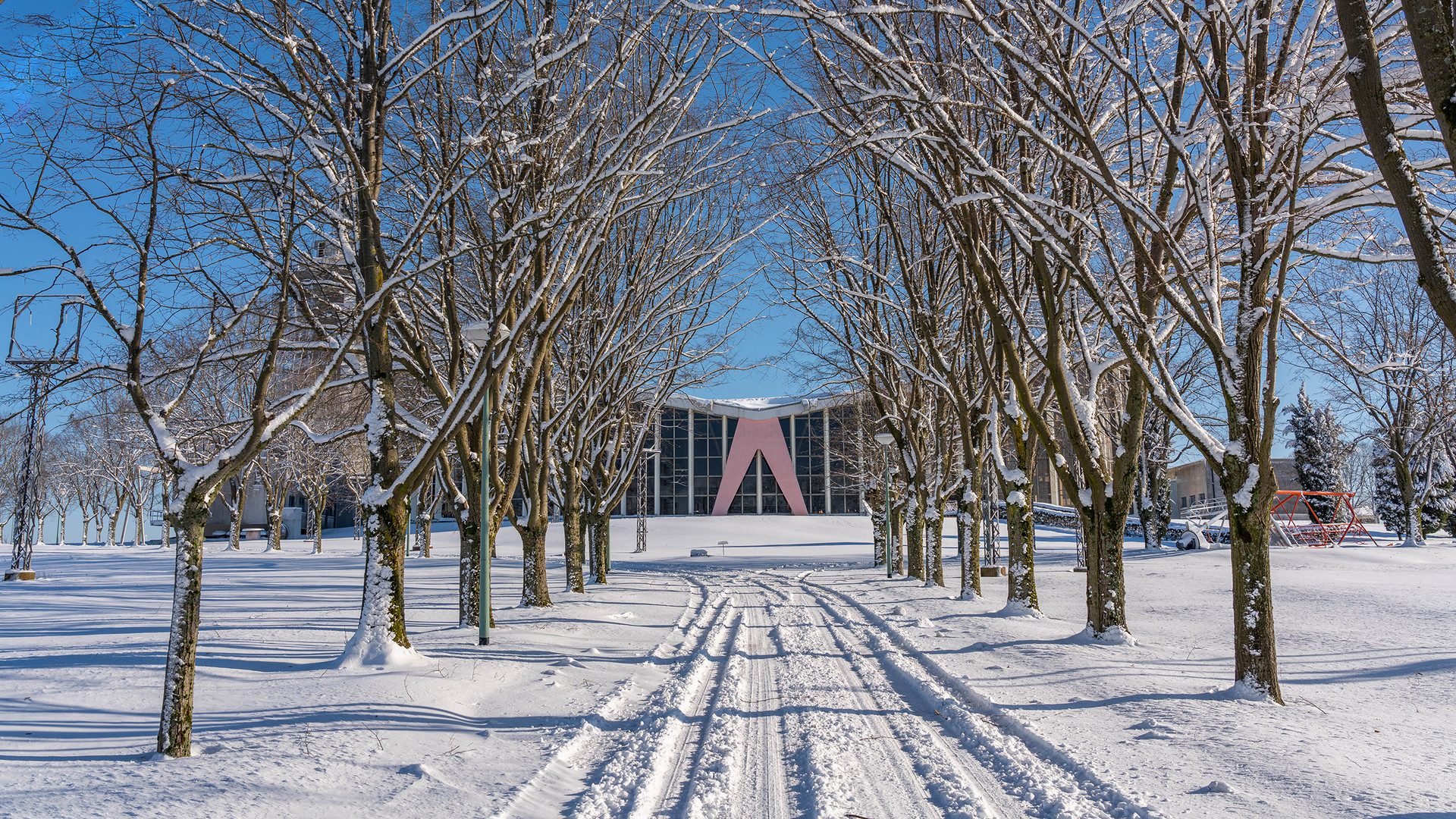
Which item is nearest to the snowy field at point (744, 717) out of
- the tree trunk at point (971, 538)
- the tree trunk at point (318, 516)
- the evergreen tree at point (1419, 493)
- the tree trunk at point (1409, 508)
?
the tree trunk at point (971, 538)

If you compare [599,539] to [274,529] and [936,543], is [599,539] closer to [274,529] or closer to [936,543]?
[936,543]

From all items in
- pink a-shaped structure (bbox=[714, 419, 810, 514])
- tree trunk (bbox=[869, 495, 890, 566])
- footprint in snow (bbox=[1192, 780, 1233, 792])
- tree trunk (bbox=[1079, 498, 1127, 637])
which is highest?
pink a-shaped structure (bbox=[714, 419, 810, 514])

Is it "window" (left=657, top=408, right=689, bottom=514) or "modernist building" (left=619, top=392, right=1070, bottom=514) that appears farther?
"window" (left=657, top=408, right=689, bottom=514)

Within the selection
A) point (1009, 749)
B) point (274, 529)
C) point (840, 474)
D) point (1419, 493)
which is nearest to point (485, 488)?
point (1009, 749)

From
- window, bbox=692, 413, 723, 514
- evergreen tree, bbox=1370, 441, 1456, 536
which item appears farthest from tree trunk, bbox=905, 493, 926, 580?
window, bbox=692, 413, 723, 514

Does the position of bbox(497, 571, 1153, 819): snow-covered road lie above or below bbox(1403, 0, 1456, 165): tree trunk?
below

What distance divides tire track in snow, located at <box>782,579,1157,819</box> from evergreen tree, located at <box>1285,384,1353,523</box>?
4626 cm

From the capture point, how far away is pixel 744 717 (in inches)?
244

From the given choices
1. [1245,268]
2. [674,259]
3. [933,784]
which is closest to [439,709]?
[933,784]

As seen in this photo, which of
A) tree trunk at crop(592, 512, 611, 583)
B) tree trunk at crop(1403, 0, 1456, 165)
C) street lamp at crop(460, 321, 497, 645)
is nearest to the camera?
tree trunk at crop(1403, 0, 1456, 165)

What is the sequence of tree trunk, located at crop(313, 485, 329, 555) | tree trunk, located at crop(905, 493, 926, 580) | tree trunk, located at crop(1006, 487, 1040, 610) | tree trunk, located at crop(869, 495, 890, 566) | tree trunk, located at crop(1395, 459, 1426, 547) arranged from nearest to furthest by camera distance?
tree trunk, located at crop(1006, 487, 1040, 610) < tree trunk, located at crop(905, 493, 926, 580) < tree trunk, located at crop(1395, 459, 1426, 547) < tree trunk, located at crop(869, 495, 890, 566) < tree trunk, located at crop(313, 485, 329, 555)

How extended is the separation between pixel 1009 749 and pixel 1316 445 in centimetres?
4892

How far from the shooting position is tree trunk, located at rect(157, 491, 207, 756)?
4996mm

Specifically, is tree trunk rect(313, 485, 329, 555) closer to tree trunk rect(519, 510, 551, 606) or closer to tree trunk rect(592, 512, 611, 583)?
tree trunk rect(592, 512, 611, 583)
